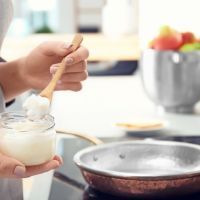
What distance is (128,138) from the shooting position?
3.94ft

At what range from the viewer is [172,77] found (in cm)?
137

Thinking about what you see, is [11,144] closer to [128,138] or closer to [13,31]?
[128,138]

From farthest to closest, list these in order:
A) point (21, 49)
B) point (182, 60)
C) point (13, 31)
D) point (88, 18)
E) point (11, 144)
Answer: point (88, 18) → point (13, 31) → point (21, 49) → point (182, 60) → point (11, 144)

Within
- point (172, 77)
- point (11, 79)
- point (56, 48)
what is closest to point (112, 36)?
point (172, 77)

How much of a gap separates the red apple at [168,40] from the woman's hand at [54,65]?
21.1 inches

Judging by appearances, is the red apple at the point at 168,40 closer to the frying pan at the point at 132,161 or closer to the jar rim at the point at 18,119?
the frying pan at the point at 132,161

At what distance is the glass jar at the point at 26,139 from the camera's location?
672mm

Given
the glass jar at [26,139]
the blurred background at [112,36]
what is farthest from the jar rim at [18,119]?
the blurred background at [112,36]

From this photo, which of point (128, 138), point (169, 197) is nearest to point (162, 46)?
point (128, 138)

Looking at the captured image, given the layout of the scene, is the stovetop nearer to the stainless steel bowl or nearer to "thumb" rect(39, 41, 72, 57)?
"thumb" rect(39, 41, 72, 57)

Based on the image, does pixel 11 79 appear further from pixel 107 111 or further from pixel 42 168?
pixel 107 111

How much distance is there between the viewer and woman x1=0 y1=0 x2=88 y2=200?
0.86 meters

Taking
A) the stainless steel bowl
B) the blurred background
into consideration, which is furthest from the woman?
the stainless steel bowl

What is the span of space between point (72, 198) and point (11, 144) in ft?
0.61
